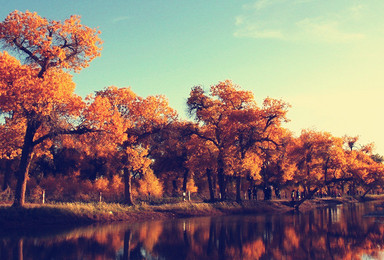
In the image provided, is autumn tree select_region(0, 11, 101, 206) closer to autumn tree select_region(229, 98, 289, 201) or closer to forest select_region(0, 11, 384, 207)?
forest select_region(0, 11, 384, 207)

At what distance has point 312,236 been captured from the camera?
Answer: 18.2 metres

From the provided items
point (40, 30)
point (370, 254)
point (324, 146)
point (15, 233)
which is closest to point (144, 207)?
point (15, 233)

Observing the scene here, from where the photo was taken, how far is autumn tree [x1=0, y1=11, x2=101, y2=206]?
25.4 metres

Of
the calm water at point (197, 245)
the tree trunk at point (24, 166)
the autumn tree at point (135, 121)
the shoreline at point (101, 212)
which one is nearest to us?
the calm water at point (197, 245)

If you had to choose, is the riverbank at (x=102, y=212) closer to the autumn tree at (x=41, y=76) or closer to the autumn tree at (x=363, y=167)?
the autumn tree at (x=41, y=76)

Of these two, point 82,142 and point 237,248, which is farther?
point 82,142

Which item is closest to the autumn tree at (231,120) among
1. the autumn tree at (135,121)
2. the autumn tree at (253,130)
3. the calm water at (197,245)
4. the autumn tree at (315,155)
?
the autumn tree at (253,130)

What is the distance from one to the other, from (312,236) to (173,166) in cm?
4673

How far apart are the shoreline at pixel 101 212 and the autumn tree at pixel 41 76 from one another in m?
2.05

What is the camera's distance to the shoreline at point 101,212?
81.2 ft

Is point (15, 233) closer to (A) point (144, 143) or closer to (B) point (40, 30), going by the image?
(B) point (40, 30)

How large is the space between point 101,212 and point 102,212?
113mm

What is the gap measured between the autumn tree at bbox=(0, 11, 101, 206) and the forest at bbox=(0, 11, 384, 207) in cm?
8

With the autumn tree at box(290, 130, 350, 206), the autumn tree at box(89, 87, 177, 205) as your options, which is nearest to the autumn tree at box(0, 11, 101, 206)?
the autumn tree at box(89, 87, 177, 205)
